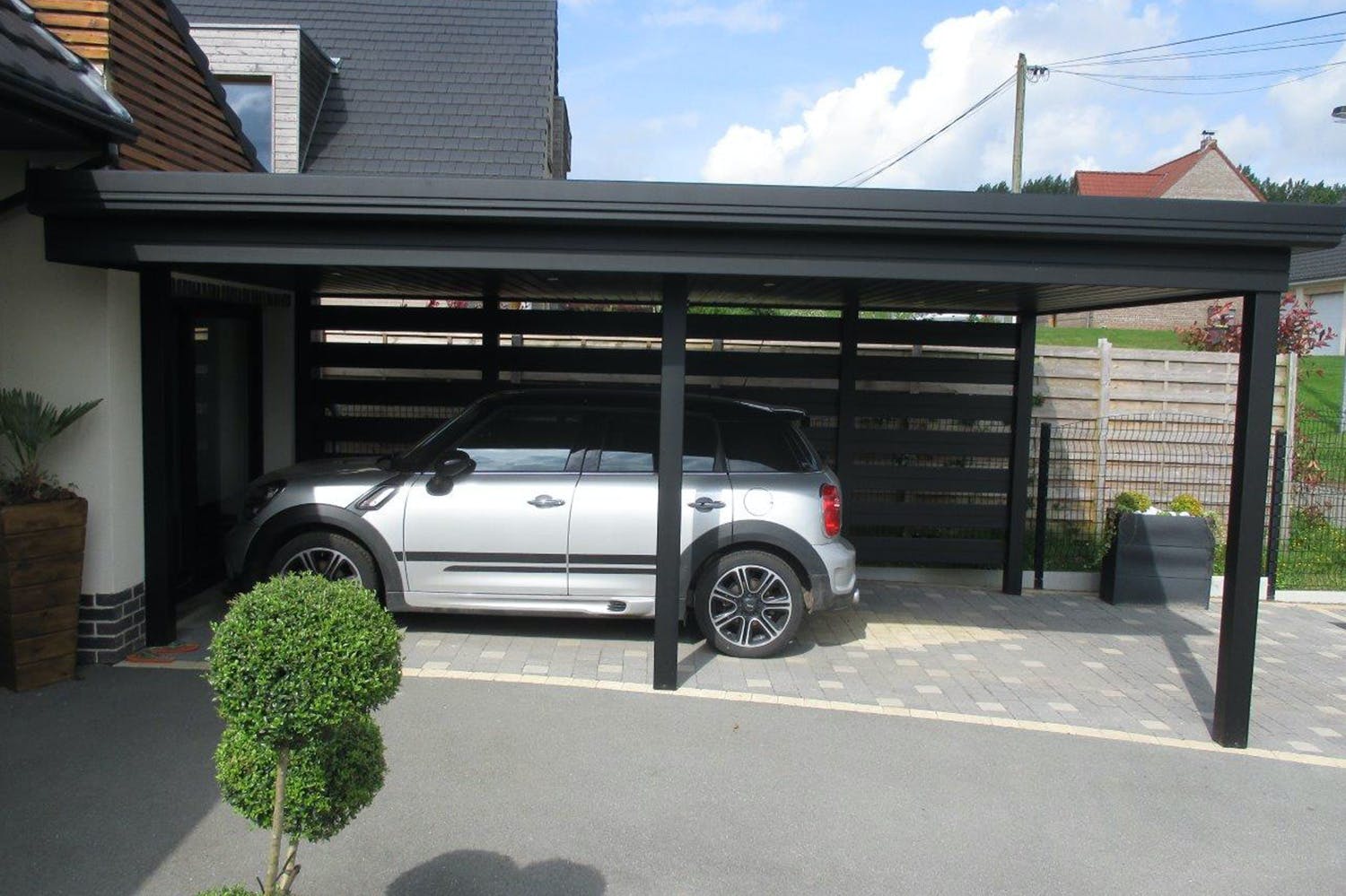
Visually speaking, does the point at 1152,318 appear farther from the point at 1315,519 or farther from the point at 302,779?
the point at 302,779

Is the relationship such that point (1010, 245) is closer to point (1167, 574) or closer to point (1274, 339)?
point (1274, 339)

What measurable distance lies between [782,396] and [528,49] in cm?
954

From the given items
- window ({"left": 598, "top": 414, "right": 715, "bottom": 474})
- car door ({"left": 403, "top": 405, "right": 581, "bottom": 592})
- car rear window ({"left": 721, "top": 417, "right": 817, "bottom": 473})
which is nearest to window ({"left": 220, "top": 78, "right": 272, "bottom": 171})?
car door ({"left": 403, "top": 405, "right": 581, "bottom": 592})

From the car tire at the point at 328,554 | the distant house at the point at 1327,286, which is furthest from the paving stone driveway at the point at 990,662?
the distant house at the point at 1327,286

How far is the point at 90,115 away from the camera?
5426 mm

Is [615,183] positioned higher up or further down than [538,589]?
higher up

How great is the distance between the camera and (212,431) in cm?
828

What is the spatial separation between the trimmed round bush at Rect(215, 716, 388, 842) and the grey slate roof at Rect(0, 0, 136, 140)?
3.55 m

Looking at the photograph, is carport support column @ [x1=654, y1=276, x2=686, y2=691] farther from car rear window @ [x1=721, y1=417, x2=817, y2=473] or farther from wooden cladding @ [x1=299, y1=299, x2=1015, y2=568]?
wooden cladding @ [x1=299, y1=299, x2=1015, y2=568]

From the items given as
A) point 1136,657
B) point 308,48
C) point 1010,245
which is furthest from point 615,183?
point 308,48

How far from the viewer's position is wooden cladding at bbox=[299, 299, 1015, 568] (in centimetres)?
906

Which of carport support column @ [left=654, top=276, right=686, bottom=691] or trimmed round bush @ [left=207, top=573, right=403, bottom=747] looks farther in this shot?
carport support column @ [left=654, top=276, right=686, bottom=691]

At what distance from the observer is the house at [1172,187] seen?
3869 cm

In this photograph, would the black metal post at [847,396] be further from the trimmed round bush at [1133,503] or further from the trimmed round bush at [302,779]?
the trimmed round bush at [302,779]
